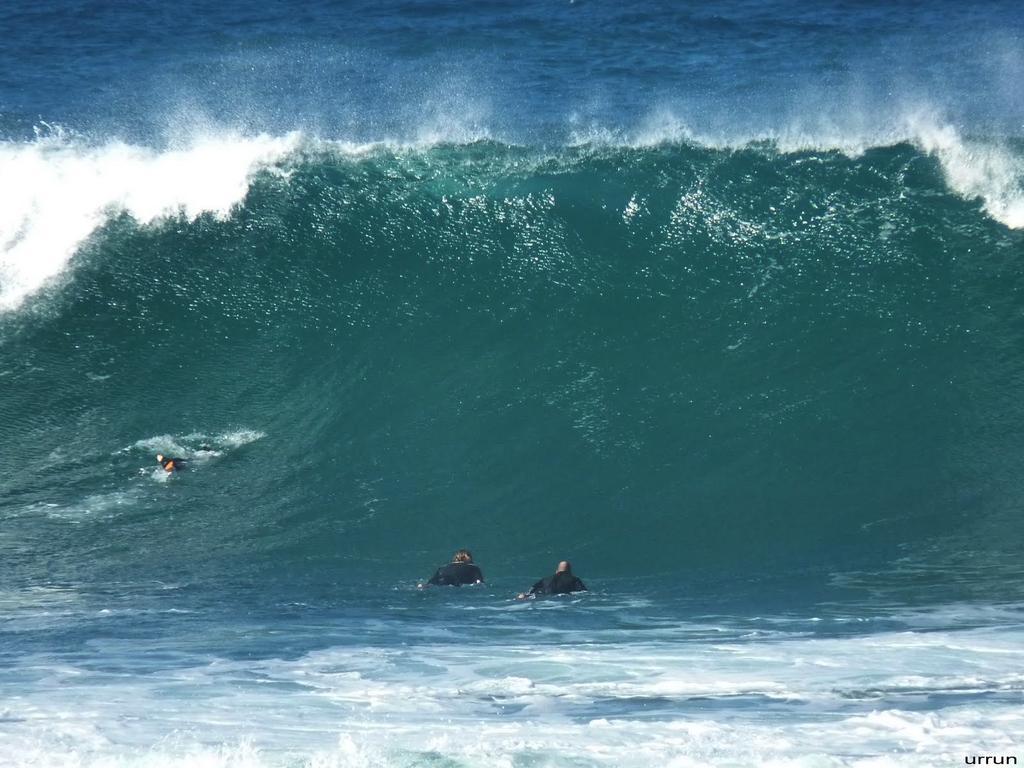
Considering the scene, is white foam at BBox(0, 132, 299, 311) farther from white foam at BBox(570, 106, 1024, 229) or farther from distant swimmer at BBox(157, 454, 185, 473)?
white foam at BBox(570, 106, 1024, 229)

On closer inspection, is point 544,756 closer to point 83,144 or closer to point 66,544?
point 66,544

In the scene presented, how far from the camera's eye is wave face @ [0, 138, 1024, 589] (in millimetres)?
16859

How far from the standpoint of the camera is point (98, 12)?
120 ft

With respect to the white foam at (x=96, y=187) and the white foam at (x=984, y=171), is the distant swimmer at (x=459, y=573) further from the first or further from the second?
the white foam at (x=984, y=171)

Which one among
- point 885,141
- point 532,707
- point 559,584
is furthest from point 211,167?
point 532,707

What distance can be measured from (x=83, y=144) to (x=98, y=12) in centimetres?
1432

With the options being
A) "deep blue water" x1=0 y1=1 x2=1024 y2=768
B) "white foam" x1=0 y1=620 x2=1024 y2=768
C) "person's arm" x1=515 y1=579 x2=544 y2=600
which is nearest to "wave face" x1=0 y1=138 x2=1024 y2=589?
"deep blue water" x1=0 y1=1 x2=1024 y2=768

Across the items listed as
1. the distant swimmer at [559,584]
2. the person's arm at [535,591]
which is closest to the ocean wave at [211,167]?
the distant swimmer at [559,584]

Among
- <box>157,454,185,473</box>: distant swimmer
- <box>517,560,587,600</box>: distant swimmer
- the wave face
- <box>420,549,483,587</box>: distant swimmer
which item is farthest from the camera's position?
<box>157,454,185,473</box>: distant swimmer

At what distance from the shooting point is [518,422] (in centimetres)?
1888

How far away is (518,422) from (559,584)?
4.33 metres

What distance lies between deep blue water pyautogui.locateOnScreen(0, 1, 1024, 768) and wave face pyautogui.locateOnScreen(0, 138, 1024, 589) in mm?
67

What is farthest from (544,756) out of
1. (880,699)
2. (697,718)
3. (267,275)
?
(267,275)

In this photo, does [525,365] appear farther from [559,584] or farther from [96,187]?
[96,187]
